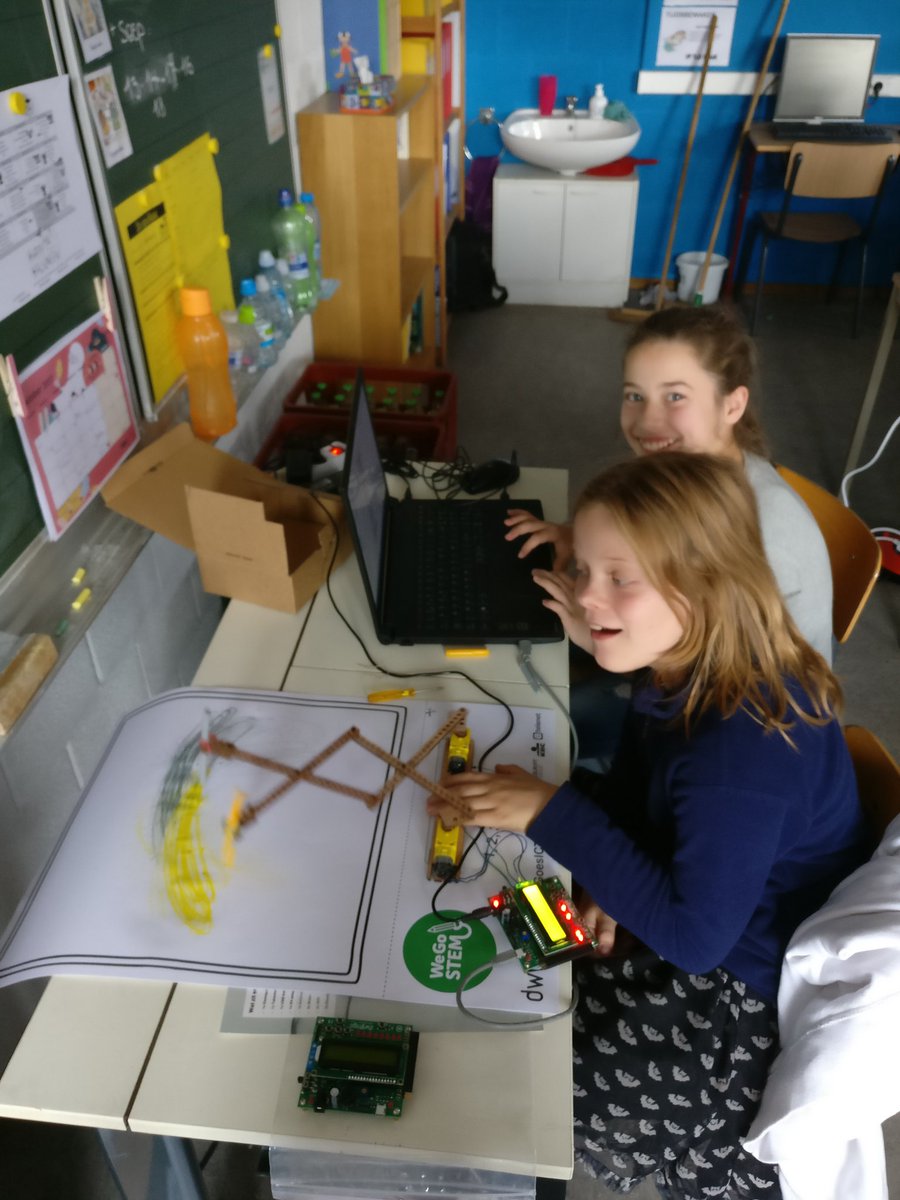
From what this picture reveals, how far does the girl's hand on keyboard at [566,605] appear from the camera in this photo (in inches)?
48.3

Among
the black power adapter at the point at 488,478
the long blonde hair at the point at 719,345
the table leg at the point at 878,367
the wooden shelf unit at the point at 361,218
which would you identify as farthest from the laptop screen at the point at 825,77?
the black power adapter at the point at 488,478

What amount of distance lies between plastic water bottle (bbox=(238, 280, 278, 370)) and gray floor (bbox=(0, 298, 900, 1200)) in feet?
2.43

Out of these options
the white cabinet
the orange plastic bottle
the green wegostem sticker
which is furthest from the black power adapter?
the white cabinet

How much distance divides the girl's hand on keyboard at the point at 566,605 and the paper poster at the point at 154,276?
2.35ft

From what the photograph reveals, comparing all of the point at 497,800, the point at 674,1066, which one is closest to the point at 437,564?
the point at 497,800

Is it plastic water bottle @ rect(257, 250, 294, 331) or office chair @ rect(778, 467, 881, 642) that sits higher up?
plastic water bottle @ rect(257, 250, 294, 331)

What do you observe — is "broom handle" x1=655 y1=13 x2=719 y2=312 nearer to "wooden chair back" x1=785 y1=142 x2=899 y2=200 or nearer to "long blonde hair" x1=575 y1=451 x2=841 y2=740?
"wooden chair back" x1=785 y1=142 x2=899 y2=200

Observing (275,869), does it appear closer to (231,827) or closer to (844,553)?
(231,827)

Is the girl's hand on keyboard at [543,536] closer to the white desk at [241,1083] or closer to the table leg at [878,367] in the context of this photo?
the white desk at [241,1083]

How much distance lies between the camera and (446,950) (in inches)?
33.2

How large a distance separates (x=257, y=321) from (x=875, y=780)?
1.43m

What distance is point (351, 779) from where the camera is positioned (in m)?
1.01

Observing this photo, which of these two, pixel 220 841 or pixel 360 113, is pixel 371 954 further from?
pixel 360 113

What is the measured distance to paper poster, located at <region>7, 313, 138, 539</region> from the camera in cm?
110
